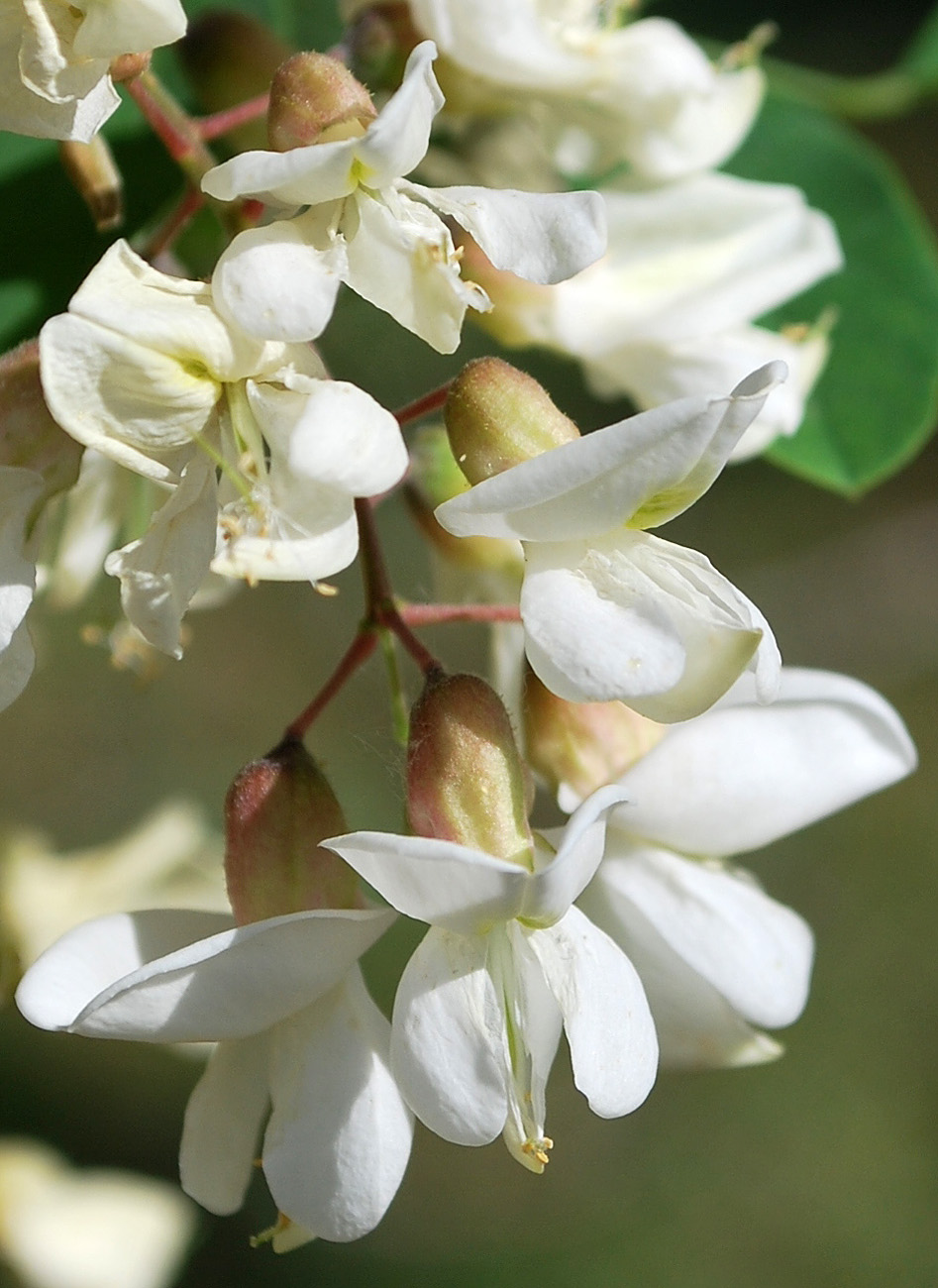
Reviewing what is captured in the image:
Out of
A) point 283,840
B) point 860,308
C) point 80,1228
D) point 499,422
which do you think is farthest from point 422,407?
point 80,1228

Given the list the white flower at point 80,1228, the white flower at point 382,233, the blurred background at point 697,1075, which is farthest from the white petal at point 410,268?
the blurred background at point 697,1075

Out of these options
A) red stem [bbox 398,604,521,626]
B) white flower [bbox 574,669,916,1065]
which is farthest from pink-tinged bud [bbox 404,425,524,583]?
white flower [bbox 574,669,916,1065]

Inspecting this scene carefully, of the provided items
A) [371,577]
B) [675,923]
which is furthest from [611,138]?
[675,923]

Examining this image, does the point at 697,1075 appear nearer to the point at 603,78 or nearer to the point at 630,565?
the point at 603,78

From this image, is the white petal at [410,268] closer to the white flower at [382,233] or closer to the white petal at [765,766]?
the white flower at [382,233]

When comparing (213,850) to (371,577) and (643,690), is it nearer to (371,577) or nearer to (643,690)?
(371,577)

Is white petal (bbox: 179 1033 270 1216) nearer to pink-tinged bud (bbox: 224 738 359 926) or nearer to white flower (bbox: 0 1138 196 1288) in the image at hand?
pink-tinged bud (bbox: 224 738 359 926)
